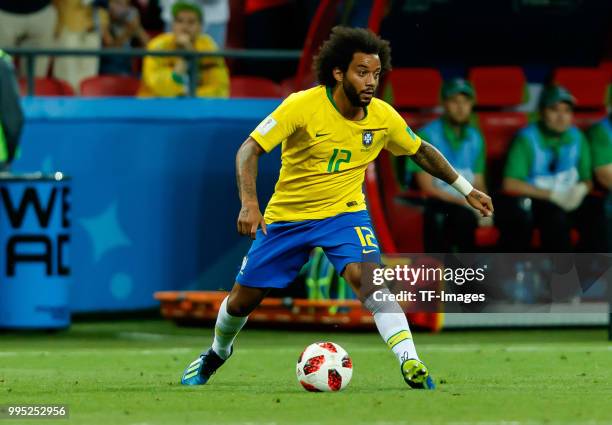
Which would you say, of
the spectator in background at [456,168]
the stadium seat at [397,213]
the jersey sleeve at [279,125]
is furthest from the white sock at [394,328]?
the stadium seat at [397,213]

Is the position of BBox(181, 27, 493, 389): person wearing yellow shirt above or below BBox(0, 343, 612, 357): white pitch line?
above

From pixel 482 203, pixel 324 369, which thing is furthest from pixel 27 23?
pixel 324 369

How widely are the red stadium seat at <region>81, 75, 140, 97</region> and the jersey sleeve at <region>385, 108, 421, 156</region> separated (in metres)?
6.40

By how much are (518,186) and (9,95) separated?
16.4 ft

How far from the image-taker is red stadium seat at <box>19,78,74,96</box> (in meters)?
15.4

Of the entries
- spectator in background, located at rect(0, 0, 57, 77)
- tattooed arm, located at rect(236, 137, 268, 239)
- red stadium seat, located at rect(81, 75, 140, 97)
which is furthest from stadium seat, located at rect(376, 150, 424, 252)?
tattooed arm, located at rect(236, 137, 268, 239)

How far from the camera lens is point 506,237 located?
575 inches

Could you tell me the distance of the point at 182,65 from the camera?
15.9 m

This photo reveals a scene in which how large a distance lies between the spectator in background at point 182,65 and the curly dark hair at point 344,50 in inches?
239

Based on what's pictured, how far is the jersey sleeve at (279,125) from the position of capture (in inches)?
358

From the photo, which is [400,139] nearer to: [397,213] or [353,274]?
[353,274]

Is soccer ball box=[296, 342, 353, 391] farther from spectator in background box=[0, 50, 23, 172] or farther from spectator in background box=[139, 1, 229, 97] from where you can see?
spectator in background box=[139, 1, 229, 97]

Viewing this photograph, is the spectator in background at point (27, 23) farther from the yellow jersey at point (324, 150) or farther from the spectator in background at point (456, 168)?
the yellow jersey at point (324, 150)

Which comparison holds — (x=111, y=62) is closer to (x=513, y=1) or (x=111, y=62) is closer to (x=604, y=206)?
(x=513, y=1)
